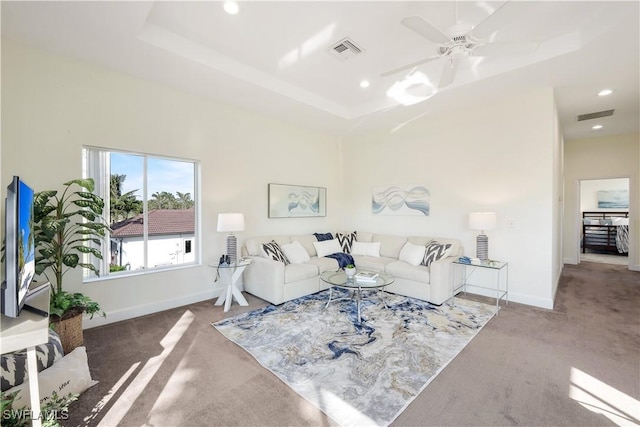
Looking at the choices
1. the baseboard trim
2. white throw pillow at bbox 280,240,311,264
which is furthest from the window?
white throw pillow at bbox 280,240,311,264

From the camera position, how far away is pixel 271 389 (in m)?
2.08

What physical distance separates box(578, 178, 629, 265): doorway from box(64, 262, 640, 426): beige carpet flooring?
18.3 ft

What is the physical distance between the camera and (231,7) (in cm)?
246

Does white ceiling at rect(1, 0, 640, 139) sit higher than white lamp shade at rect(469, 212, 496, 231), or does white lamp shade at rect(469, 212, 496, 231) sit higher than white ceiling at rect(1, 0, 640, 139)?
white ceiling at rect(1, 0, 640, 139)

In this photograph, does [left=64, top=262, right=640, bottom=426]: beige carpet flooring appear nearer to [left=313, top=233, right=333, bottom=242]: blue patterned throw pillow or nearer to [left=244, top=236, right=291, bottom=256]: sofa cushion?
[left=244, top=236, right=291, bottom=256]: sofa cushion

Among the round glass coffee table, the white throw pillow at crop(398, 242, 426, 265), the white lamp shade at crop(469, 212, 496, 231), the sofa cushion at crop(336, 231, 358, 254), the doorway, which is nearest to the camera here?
the round glass coffee table

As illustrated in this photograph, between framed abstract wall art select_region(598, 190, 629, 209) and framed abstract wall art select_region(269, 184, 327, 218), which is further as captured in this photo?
framed abstract wall art select_region(598, 190, 629, 209)

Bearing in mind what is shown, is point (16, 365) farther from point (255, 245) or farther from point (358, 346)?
point (255, 245)

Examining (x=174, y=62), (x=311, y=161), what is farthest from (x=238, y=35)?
(x=311, y=161)

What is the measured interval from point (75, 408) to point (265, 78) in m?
3.68

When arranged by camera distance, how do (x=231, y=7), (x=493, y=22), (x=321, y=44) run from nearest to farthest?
(x=493, y=22) → (x=231, y=7) → (x=321, y=44)

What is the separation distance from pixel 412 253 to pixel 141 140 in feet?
13.4

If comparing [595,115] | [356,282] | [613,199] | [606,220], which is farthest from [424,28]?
[613,199]

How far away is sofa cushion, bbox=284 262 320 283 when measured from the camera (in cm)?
389
